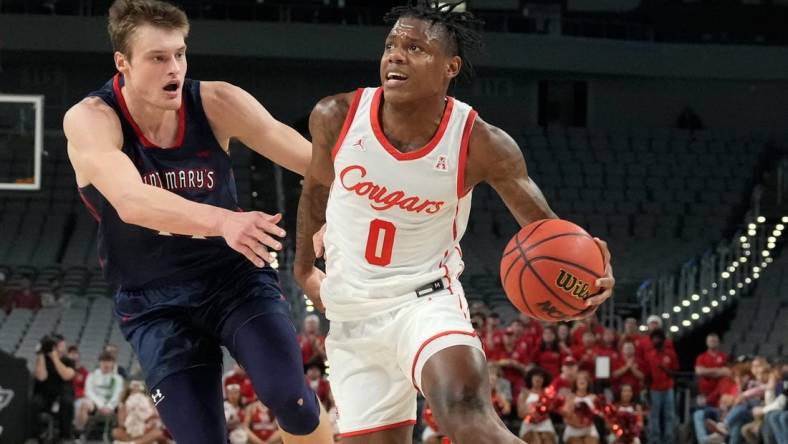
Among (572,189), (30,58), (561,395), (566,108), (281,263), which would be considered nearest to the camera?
(561,395)

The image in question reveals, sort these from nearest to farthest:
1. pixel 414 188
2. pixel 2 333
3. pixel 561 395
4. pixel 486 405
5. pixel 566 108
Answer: pixel 486 405
pixel 414 188
pixel 561 395
pixel 2 333
pixel 566 108

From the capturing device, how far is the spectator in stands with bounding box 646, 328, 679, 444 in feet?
43.9

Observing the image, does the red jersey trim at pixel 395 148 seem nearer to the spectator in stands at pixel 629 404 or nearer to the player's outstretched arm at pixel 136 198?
the player's outstretched arm at pixel 136 198

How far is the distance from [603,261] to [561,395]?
24.1 ft

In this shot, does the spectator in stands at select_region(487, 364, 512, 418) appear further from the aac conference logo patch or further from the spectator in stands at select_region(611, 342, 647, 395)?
the aac conference logo patch

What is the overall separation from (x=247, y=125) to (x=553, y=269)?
146cm

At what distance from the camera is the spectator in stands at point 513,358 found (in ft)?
42.4

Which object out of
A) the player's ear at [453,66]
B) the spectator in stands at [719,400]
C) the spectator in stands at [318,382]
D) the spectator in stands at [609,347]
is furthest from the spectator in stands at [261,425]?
the player's ear at [453,66]

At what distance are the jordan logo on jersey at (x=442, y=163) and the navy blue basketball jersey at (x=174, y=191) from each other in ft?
3.01

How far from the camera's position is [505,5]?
2588cm

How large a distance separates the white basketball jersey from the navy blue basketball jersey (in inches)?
19.9

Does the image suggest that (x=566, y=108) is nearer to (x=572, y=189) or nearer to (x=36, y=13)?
(x=572, y=189)

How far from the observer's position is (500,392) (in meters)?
12.3

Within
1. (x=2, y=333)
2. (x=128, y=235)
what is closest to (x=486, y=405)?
(x=128, y=235)
